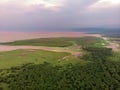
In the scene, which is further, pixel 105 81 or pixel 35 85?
pixel 105 81

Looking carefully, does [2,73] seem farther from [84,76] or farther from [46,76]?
[84,76]

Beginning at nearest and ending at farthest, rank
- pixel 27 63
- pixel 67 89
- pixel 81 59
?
pixel 67 89 → pixel 27 63 → pixel 81 59

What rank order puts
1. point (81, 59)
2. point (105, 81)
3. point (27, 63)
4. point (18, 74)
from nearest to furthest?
1. point (105, 81)
2. point (18, 74)
3. point (27, 63)
4. point (81, 59)

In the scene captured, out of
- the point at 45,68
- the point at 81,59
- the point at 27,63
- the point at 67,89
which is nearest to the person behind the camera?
the point at 67,89

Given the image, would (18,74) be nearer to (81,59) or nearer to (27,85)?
(27,85)

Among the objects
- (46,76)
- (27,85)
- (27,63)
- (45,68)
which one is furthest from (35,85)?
(27,63)

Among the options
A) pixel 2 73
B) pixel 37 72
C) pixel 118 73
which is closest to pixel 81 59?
pixel 118 73

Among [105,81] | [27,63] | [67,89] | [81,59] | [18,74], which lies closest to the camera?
[67,89]

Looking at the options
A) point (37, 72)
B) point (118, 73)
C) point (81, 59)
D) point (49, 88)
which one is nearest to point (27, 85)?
point (49, 88)

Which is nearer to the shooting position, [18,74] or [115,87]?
[115,87]

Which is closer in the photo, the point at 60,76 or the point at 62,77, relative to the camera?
the point at 62,77
